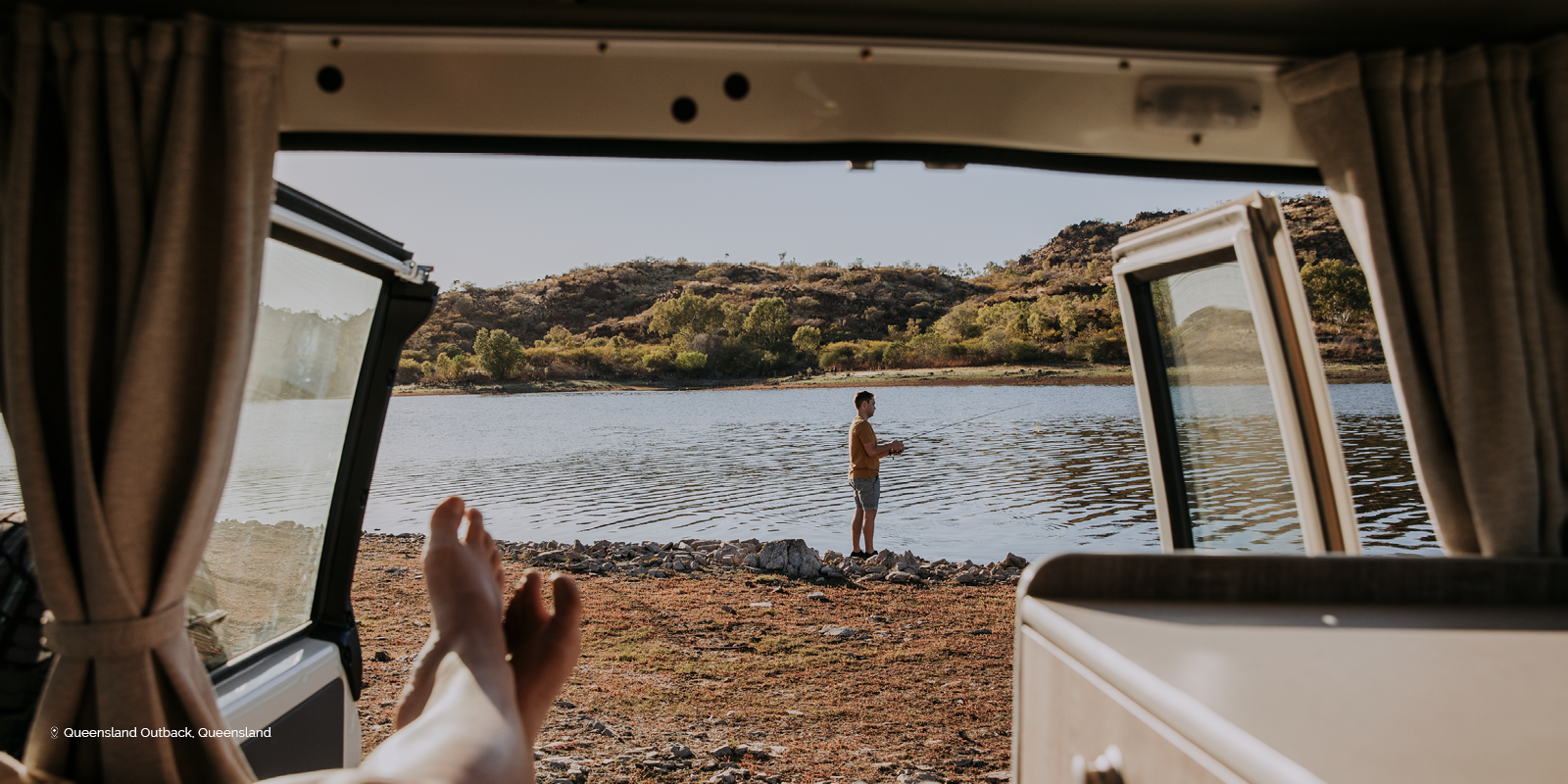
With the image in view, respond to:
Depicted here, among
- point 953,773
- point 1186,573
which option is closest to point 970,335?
point 953,773

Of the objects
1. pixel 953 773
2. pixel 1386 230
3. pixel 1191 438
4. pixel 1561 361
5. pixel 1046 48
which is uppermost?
pixel 1046 48

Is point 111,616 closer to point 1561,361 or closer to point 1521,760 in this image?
point 1521,760

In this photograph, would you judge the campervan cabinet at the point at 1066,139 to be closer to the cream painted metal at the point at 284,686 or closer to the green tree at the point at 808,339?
the cream painted metal at the point at 284,686

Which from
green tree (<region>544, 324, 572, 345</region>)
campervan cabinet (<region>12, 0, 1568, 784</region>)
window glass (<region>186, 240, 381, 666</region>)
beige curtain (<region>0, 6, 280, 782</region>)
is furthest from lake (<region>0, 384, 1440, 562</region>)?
green tree (<region>544, 324, 572, 345</region>)

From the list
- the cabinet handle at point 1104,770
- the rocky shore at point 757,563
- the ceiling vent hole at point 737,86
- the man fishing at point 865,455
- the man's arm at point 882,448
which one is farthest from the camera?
the rocky shore at point 757,563

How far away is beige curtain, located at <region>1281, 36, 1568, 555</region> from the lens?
3.85 ft

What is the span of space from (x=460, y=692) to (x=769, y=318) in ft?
85.0

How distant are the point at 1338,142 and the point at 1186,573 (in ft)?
2.47

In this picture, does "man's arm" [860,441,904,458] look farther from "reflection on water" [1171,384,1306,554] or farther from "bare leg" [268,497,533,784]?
"bare leg" [268,497,533,784]

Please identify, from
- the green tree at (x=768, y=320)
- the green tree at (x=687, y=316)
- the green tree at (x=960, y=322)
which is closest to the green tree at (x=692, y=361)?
the green tree at (x=687, y=316)

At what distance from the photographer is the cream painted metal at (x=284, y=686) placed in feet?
4.30

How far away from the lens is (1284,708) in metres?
0.66

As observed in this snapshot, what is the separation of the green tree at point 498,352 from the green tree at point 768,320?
768cm

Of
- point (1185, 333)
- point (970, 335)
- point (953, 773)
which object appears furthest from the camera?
point (970, 335)
